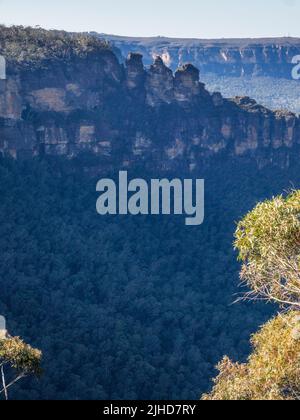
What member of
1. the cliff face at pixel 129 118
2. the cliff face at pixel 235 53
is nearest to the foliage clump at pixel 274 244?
the cliff face at pixel 129 118

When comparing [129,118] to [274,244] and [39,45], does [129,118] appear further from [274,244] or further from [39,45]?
[274,244]

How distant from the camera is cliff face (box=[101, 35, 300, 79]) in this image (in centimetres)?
9775

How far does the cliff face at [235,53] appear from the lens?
9775 centimetres

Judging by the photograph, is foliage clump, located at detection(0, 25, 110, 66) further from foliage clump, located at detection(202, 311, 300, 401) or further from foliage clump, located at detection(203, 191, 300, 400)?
foliage clump, located at detection(202, 311, 300, 401)

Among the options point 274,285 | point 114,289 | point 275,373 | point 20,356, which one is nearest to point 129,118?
point 114,289

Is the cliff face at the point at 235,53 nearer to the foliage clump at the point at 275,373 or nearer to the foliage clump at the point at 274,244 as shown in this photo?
the foliage clump at the point at 274,244

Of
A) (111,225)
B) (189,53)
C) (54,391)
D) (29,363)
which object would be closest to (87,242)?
(111,225)

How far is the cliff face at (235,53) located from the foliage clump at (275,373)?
8732 centimetres

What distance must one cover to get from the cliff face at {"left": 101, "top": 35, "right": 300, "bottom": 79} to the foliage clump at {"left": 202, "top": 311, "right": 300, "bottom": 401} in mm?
→ 87323

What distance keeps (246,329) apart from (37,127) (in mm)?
16893

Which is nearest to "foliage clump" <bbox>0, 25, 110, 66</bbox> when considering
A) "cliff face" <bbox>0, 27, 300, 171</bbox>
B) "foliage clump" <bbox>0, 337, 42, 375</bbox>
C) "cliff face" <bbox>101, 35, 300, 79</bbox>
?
"cliff face" <bbox>0, 27, 300, 171</bbox>

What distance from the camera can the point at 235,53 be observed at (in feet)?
337

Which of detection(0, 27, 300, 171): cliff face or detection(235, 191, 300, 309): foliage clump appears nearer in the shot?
detection(235, 191, 300, 309): foliage clump
